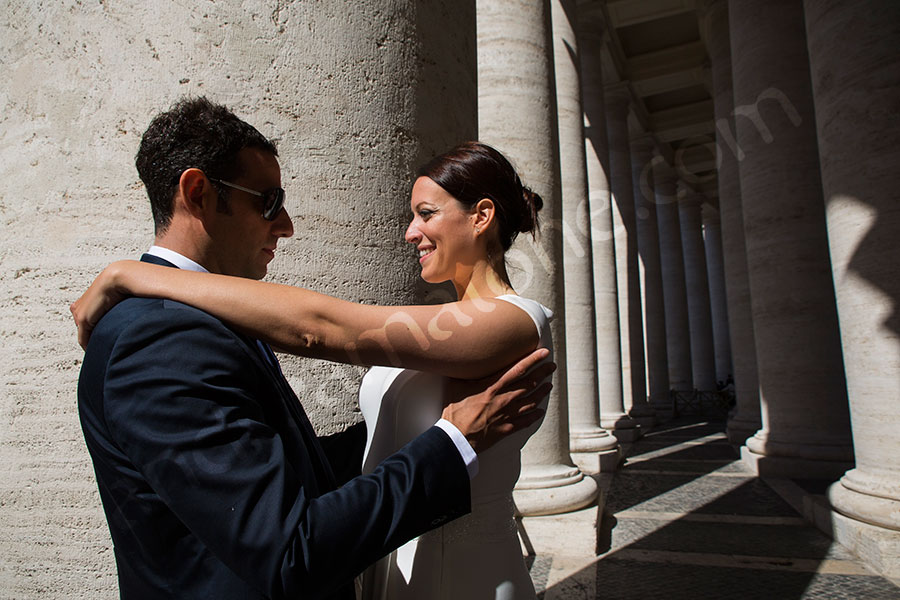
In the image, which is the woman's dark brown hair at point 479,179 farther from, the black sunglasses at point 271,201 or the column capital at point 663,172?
the column capital at point 663,172

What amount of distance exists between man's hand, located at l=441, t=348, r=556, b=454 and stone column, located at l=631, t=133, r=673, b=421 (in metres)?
39.1

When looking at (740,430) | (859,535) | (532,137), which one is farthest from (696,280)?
(532,137)

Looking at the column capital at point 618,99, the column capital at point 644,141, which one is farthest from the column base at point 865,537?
the column capital at point 644,141

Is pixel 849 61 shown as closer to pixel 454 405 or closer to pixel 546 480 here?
pixel 546 480

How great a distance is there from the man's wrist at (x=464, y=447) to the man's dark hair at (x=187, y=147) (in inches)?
60.3

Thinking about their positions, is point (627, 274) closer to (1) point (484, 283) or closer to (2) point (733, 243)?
(2) point (733, 243)

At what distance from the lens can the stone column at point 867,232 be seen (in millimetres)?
12523

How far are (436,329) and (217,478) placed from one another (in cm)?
99

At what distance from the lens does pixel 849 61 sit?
13.3m

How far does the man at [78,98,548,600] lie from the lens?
2.11 m

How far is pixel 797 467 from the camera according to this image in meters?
19.2

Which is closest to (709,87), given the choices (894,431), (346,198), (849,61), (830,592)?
(849,61)

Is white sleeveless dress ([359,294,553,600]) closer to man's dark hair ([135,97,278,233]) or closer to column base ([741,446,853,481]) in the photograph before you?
man's dark hair ([135,97,278,233])

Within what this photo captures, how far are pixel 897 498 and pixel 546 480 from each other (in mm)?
6487
